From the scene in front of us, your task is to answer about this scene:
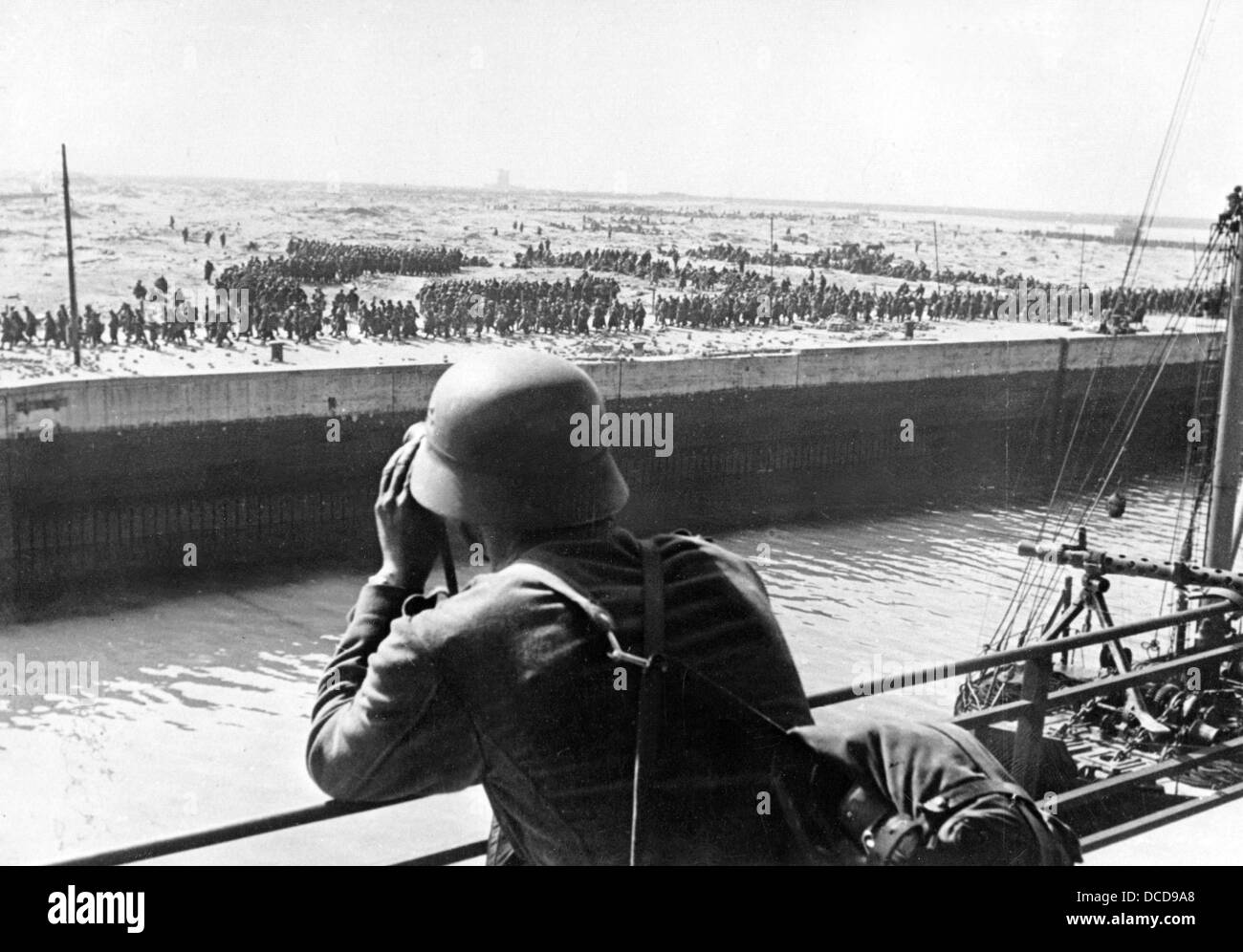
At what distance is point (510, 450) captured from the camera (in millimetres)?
1843

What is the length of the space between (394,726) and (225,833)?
74cm

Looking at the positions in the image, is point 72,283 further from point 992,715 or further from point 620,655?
point 620,655

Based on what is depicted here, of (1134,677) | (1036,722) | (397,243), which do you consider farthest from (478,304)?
(1036,722)

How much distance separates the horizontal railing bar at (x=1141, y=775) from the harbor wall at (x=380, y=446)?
17428 millimetres

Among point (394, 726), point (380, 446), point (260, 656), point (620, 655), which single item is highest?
point (620, 655)

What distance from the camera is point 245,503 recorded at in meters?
23.0

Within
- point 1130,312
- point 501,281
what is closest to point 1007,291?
point 1130,312

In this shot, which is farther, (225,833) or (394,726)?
(225,833)

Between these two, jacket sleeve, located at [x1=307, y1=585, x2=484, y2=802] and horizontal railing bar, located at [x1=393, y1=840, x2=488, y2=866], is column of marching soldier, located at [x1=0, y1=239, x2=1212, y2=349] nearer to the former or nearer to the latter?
horizontal railing bar, located at [x1=393, y1=840, x2=488, y2=866]

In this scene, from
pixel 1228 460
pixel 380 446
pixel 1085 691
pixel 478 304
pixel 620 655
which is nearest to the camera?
pixel 620 655

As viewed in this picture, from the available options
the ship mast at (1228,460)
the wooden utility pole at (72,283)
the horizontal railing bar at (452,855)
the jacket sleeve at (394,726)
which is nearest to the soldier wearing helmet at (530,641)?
the jacket sleeve at (394,726)

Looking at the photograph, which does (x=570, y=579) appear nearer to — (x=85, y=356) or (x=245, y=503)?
(x=245, y=503)
